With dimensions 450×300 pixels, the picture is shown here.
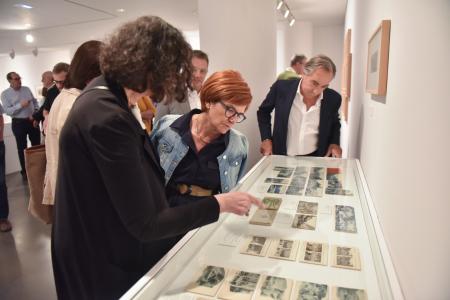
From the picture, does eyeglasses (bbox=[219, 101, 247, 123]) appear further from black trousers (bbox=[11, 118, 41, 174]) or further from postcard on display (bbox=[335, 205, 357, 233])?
black trousers (bbox=[11, 118, 41, 174])

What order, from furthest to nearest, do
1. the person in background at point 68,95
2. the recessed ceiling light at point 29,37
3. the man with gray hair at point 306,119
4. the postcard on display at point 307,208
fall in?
the recessed ceiling light at point 29,37
the man with gray hair at point 306,119
the person in background at point 68,95
the postcard on display at point 307,208

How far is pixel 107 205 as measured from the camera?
0.93 metres

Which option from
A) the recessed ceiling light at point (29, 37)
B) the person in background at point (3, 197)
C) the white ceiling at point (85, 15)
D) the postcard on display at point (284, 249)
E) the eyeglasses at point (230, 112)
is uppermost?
the white ceiling at point (85, 15)

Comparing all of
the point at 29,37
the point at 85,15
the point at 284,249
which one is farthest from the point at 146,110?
the point at 29,37

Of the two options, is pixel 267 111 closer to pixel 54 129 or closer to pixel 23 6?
pixel 54 129

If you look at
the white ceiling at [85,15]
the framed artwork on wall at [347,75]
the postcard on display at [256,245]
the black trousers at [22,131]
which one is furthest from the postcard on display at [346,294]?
the black trousers at [22,131]

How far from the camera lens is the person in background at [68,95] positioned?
1549mm

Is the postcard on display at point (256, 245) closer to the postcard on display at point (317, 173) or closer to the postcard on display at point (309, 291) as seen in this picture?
the postcard on display at point (309, 291)

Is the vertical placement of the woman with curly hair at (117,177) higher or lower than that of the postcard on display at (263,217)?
higher

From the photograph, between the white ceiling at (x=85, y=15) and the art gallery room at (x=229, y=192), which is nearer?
the art gallery room at (x=229, y=192)

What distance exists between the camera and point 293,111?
7.99 ft

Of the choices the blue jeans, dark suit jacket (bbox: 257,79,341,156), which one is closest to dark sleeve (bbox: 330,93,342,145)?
dark suit jacket (bbox: 257,79,341,156)

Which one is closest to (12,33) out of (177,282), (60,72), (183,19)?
(183,19)

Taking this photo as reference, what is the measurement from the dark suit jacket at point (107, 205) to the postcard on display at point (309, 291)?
1.02 ft
